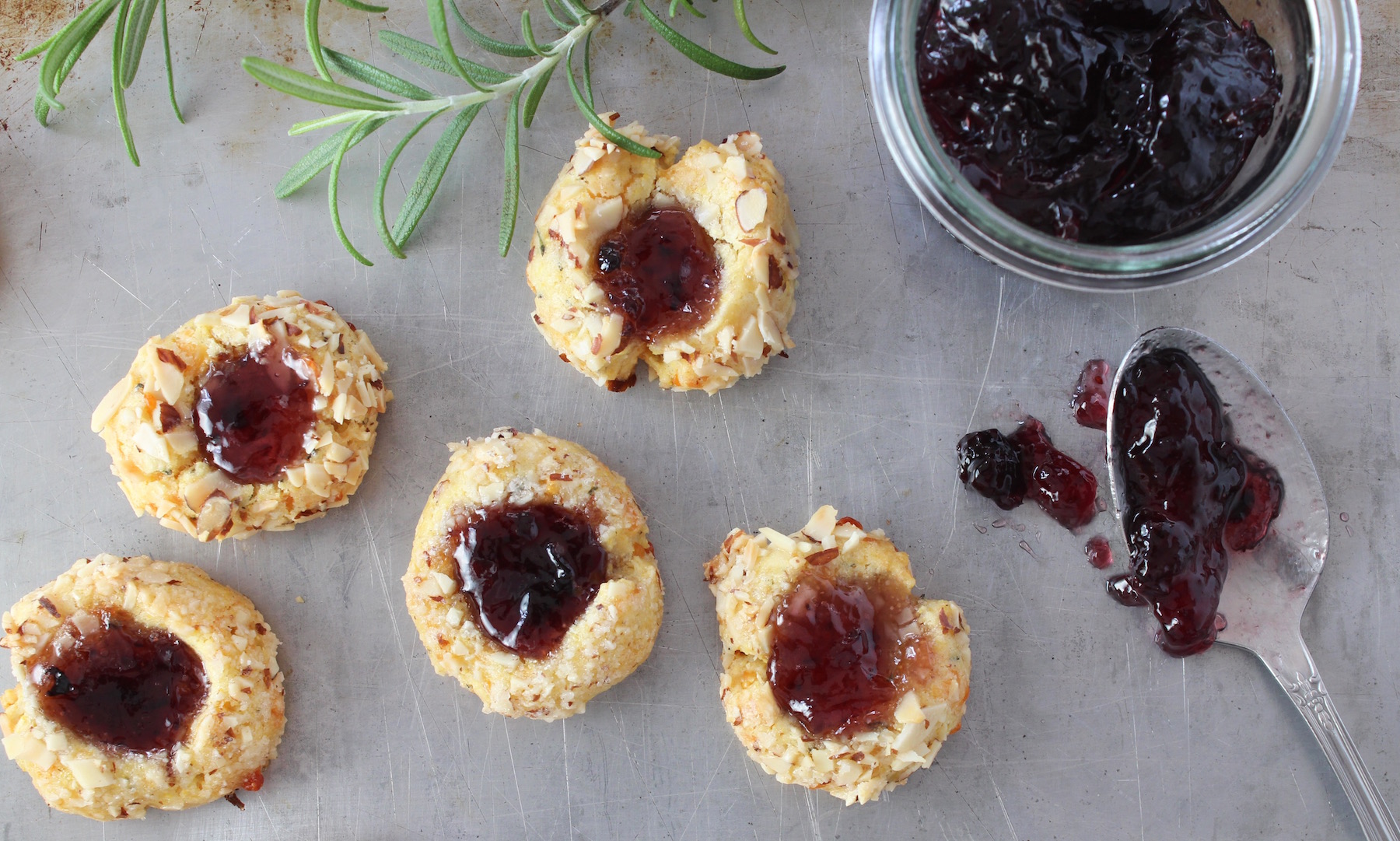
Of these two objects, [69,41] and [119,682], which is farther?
[119,682]

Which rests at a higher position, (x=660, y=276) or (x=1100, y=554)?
(x=660, y=276)

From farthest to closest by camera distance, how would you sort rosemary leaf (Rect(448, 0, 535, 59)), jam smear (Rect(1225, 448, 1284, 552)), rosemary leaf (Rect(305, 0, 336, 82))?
1. jam smear (Rect(1225, 448, 1284, 552))
2. rosemary leaf (Rect(448, 0, 535, 59))
3. rosemary leaf (Rect(305, 0, 336, 82))

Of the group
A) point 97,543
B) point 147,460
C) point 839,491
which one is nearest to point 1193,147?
point 839,491

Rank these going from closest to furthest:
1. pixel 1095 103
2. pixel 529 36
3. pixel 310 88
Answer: pixel 1095 103
pixel 310 88
pixel 529 36

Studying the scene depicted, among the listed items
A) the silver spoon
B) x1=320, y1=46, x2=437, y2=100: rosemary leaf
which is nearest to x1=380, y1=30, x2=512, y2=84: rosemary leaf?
x1=320, y1=46, x2=437, y2=100: rosemary leaf

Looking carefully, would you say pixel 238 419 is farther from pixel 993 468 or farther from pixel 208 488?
pixel 993 468

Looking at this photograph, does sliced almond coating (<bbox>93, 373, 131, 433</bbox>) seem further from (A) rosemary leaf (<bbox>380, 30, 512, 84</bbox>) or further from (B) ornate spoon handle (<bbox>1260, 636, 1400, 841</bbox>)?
(B) ornate spoon handle (<bbox>1260, 636, 1400, 841</bbox>)

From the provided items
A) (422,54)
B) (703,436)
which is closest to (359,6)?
(422,54)
